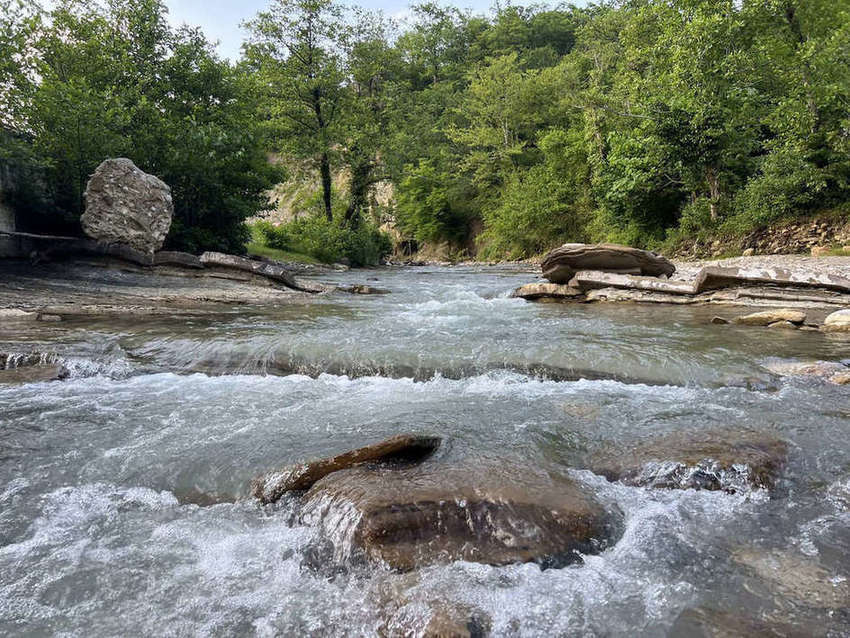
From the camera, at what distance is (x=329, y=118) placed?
26.2 meters

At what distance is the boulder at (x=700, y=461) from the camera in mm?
3326

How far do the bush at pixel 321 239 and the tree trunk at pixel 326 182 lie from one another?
19.7 inches

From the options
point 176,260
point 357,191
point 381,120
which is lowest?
point 176,260

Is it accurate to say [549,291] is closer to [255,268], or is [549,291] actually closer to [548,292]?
[548,292]

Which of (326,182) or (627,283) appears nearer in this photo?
(627,283)

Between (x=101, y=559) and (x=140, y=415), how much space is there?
236 centimetres

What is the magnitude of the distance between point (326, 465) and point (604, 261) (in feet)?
34.9

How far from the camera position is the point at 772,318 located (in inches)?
315

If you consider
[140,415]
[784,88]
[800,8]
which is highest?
[800,8]

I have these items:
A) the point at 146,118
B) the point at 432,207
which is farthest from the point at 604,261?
the point at 432,207

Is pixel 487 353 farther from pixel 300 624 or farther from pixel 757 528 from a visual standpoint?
pixel 300 624

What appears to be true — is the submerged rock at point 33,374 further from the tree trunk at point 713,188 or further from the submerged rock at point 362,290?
the tree trunk at point 713,188

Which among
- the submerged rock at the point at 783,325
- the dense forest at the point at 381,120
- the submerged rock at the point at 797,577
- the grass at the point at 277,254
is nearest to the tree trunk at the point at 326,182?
the dense forest at the point at 381,120

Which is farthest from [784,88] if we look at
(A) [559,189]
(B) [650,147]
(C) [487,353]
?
(C) [487,353]
